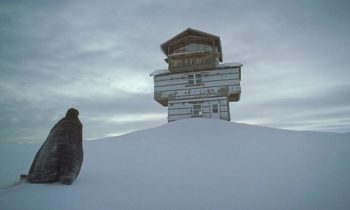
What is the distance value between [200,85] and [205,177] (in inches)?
609

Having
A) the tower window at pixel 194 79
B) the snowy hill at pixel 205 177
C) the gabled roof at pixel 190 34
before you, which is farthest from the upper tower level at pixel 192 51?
the snowy hill at pixel 205 177

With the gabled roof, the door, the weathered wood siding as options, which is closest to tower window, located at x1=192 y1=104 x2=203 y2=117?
the weathered wood siding

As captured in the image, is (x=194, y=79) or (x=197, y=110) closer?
(x=197, y=110)

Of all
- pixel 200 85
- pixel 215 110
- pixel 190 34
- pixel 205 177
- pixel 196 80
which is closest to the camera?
pixel 205 177

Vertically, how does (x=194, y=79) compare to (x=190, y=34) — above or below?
below

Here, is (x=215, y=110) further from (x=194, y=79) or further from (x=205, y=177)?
(x=205, y=177)

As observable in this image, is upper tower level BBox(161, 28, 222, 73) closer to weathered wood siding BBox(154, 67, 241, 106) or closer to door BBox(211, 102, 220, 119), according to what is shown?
weathered wood siding BBox(154, 67, 241, 106)

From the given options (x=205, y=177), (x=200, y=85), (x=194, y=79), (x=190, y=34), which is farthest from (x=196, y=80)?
(x=205, y=177)

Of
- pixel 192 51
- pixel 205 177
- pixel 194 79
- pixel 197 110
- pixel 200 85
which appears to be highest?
pixel 192 51

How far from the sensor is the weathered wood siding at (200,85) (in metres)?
21.2

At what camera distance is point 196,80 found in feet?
72.6

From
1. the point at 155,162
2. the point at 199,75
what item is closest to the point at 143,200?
the point at 155,162

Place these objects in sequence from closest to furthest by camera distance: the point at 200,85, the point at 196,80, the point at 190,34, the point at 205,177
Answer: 1. the point at 205,177
2. the point at 200,85
3. the point at 196,80
4. the point at 190,34

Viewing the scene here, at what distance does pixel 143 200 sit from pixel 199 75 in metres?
18.0
